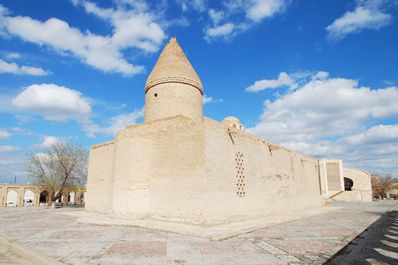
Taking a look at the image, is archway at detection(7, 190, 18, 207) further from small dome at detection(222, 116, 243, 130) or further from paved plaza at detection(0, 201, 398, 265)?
paved plaza at detection(0, 201, 398, 265)

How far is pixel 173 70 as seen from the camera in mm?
15758

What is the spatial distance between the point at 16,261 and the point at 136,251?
2455mm

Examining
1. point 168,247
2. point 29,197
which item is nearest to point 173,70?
point 168,247

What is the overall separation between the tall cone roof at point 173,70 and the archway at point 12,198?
26578 millimetres

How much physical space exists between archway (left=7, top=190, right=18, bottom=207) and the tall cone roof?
26578 mm

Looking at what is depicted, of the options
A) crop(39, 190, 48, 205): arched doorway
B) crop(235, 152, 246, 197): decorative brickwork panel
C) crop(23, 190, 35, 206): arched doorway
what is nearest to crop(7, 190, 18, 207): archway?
crop(23, 190, 35, 206): arched doorway

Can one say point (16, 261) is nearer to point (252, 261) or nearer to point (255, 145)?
point (252, 261)

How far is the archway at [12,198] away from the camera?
108ft

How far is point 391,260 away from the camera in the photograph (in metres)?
5.81

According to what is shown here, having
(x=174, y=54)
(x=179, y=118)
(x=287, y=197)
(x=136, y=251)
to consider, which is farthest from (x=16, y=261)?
(x=287, y=197)

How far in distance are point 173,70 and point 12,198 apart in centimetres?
2895

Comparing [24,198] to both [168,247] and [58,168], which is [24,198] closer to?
[58,168]

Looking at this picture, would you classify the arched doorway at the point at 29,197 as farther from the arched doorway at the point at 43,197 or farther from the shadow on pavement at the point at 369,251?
the shadow on pavement at the point at 369,251

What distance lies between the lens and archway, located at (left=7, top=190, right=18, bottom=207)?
3294 cm
